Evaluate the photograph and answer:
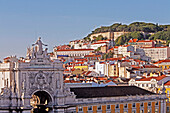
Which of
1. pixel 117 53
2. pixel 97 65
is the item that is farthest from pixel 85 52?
pixel 97 65

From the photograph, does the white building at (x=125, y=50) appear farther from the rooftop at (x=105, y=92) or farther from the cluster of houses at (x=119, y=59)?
the rooftop at (x=105, y=92)

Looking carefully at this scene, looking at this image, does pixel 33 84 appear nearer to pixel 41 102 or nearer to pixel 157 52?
pixel 41 102

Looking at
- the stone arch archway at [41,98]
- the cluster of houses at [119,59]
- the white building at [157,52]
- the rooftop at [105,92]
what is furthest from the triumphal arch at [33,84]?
the white building at [157,52]

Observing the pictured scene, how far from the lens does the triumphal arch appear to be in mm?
43219

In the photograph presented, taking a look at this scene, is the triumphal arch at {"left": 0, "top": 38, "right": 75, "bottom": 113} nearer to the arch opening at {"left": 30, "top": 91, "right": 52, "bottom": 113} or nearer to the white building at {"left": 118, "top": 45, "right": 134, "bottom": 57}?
the arch opening at {"left": 30, "top": 91, "right": 52, "bottom": 113}

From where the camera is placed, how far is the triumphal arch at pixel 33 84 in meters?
43.2

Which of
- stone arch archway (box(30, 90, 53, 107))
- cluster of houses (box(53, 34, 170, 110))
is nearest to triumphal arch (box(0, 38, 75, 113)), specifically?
stone arch archway (box(30, 90, 53, 107))

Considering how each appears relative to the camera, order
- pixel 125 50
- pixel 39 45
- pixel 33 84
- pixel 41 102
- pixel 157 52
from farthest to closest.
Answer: pixel 157 52
pixel 125 50
pixel 41 102
pixel 39 45
pixel 33 84

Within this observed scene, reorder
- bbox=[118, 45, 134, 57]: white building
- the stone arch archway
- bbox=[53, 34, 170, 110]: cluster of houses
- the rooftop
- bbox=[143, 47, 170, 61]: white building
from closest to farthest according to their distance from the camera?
the stone arch archway, the rooftop, bbox=[53, 34, 170, 110]: cluster of houses, bbox=[118, 45, 134, 57]: white building, bbox=[143, 47, 170, 61]: white building

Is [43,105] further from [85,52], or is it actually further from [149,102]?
[85,52]

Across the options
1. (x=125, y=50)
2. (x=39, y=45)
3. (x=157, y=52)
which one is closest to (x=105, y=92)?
(x=39, y=45)

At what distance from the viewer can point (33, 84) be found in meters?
43.8

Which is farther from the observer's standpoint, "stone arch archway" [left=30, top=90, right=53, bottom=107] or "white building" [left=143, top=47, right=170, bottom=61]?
"white building" [left=143, top=47, right=170, bottom=61]

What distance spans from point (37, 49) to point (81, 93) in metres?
6.87
